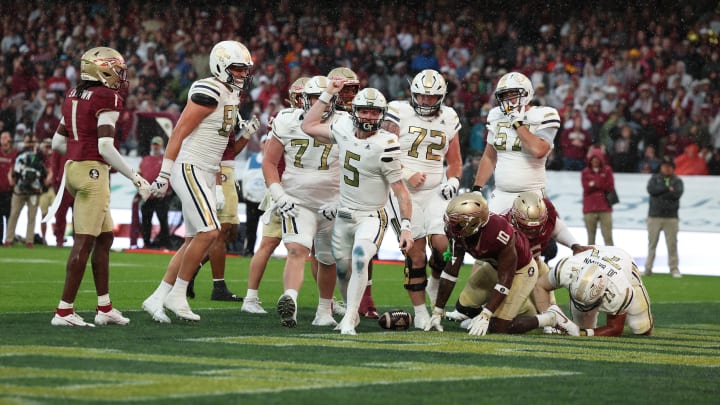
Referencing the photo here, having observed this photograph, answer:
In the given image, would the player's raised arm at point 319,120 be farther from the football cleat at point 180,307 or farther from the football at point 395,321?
the football cleat at point 180,307

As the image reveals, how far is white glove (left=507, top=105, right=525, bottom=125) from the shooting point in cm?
1037

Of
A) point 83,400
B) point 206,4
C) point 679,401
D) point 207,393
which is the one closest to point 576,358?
point 679,401

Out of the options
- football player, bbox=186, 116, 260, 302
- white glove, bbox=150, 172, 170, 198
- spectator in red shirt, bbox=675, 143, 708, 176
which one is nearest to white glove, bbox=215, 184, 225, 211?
football player, bbox=186, 116, 260, 302

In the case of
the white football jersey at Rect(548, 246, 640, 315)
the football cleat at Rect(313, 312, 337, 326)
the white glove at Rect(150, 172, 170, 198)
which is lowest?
the football cleat at Rect(313, 312, 337, 326)

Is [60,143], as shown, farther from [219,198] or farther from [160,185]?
[219,198]

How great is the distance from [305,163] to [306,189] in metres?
0.22

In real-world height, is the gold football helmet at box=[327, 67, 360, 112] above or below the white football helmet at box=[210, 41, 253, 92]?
below

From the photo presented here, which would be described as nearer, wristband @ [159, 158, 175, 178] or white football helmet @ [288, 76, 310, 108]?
wristband @ [159, 158, 175, 178]

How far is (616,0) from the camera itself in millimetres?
25078

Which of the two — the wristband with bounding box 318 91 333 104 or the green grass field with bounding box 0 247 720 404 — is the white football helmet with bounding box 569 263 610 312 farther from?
the wristband with bounding box 318 91 333 104

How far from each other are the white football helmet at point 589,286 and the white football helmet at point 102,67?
347 cm

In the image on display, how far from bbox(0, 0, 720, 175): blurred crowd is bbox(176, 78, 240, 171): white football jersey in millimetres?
11200

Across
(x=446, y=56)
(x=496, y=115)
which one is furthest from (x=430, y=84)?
(x=446, y=56)

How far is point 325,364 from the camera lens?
21.5 feet
